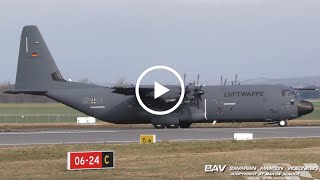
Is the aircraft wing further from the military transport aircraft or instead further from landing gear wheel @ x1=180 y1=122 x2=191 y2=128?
landing gear wheel @ x1=180 y1=122 x2=191 y2=128

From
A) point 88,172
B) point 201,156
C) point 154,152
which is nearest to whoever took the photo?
point 88,172

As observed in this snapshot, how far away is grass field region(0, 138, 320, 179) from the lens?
874 inches

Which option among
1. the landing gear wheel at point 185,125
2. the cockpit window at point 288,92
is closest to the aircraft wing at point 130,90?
the landing gear wheel at point 185,125

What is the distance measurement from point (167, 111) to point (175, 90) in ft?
5.85

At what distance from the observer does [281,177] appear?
20203mm

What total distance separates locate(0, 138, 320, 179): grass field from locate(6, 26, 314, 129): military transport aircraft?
47.5 feet

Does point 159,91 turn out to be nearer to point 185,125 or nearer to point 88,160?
point 185,125

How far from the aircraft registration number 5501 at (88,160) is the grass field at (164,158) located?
0.75 feet

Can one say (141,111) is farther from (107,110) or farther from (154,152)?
(154,152)

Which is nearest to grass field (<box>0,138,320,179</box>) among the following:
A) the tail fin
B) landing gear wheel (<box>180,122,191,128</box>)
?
landing gear wheel (<box>180,122,191,128</box>)

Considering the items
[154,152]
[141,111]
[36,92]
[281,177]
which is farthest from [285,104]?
[281,177]

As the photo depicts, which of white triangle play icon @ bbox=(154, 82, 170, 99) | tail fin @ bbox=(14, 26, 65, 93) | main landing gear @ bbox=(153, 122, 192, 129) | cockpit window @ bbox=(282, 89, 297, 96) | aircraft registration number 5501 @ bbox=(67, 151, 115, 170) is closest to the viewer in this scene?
aircraft registration number 5501 @ bbox=(67, 151, 115, 170)

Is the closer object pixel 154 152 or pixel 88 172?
pixel 88 172

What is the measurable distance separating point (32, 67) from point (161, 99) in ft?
34.5
